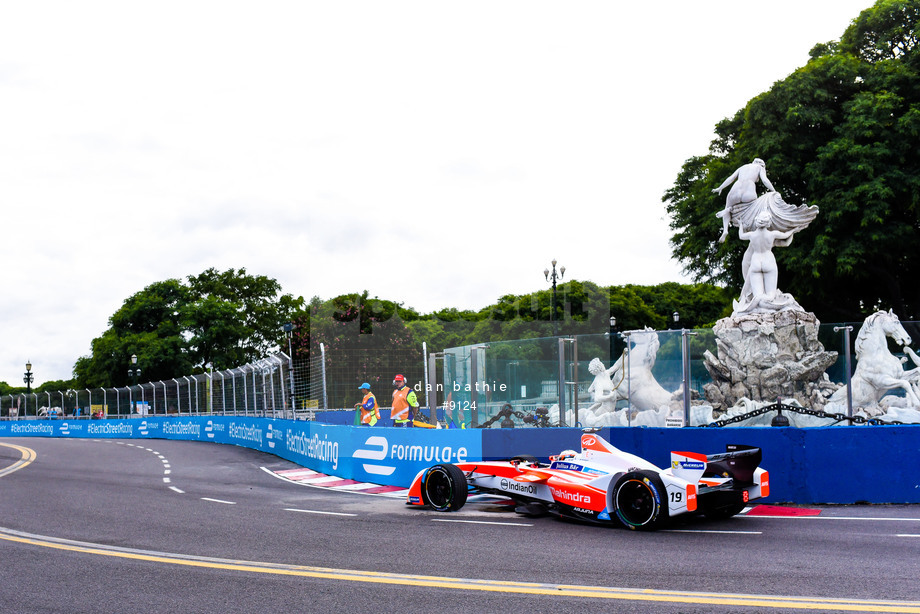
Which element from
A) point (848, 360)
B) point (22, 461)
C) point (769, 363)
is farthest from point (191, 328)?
point (848, 360)

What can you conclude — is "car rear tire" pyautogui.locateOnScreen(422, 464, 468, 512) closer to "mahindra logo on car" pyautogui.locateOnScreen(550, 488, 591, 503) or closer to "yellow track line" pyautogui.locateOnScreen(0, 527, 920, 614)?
"mahindra logo on car" pyautogui.locateOnScreen(550, 488, 591, 503)

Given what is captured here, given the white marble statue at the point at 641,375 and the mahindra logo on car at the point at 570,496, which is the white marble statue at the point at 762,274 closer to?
the white marble statue at the point at 641,375

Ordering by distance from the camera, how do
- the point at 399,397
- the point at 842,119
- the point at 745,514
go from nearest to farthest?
the point at 745,514, the point at 399,397, the point at 842,119

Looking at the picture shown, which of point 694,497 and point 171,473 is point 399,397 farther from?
point 694,497

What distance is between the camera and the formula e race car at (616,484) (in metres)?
9.31

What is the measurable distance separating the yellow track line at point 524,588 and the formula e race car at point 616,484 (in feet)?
10.1

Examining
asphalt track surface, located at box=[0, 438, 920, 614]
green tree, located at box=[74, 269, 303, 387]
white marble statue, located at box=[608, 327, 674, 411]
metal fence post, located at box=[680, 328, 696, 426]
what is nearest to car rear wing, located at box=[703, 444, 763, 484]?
asphalt track surface, located at box=[0, 438, 920, 614]

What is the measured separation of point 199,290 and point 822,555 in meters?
75.8

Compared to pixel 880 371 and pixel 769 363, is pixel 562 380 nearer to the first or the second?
pixel 880 371

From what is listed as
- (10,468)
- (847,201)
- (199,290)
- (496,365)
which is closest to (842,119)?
(847,201)

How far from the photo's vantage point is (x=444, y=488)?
36.9 ft

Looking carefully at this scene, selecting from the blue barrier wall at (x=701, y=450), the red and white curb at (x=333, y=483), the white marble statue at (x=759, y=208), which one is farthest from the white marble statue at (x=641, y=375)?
the white marble statue at (x=759, y=208)

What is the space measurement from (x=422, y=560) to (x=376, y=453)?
750cm

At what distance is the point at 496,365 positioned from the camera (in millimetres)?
15992
